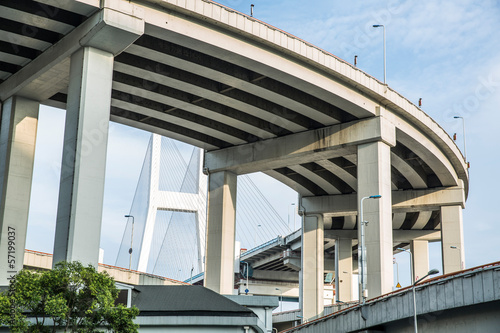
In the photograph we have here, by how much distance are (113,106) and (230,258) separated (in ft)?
52.5

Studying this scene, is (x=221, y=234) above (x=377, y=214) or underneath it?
underneath

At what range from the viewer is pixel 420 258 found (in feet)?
275

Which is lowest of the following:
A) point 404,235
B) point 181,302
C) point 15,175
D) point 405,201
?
point 181,302

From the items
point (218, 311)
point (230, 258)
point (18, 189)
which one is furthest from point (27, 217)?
point (230, 258)

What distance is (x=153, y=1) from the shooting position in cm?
3500

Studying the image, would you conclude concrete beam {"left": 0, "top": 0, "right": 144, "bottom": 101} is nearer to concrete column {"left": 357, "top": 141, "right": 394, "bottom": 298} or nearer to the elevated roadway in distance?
the elevated roadway in distance

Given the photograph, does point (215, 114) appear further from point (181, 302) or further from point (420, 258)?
point (420, 258)

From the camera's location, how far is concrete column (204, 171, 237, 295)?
53969mm

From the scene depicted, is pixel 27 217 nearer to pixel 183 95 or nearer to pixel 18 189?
pixel 18 189

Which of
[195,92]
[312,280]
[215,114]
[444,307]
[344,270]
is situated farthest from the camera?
[344,270]

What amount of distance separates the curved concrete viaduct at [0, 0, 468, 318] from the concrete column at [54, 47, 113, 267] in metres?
0.07

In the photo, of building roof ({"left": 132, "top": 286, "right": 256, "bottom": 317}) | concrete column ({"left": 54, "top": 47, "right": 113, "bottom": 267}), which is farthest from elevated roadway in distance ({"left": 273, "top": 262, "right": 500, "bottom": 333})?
concrete column ({"left": 54, "top": 47, "right": 113, "bottom": 267})

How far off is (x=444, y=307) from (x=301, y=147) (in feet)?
73.3

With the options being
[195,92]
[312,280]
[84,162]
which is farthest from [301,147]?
[84,162]
